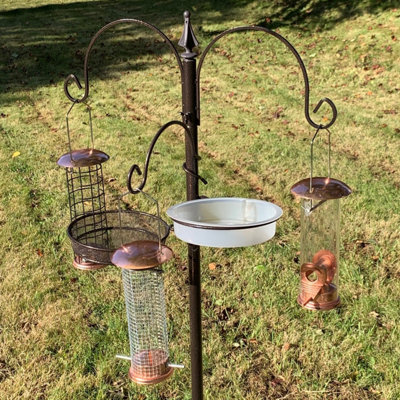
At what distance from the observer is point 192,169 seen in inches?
106

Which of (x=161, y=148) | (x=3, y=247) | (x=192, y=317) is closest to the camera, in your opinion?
(x=192, y=317)

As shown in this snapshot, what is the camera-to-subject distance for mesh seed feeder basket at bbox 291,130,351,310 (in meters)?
2.65

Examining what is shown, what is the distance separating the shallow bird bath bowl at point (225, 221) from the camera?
223 cm

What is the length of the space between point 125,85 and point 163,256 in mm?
9662

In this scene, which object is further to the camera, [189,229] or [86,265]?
[86,265]

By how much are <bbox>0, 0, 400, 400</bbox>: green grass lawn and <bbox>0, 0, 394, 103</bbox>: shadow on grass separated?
0.25 ft

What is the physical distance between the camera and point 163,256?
2.30 metres

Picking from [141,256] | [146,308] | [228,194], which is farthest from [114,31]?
[141,256]

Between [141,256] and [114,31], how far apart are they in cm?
1388

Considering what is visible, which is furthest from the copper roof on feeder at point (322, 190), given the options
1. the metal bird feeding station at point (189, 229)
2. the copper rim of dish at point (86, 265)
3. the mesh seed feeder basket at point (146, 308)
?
the copper rim of dish at point (86, 265)

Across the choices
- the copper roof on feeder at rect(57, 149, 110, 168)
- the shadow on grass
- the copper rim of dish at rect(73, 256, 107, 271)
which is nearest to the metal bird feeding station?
the copper rim of dish at rect(73, 256, 107, 271)

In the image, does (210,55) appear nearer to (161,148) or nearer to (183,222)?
(161,148)

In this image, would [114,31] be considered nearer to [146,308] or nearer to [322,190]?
[146,308]

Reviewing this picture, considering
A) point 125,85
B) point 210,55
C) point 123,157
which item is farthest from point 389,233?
point 210,55
